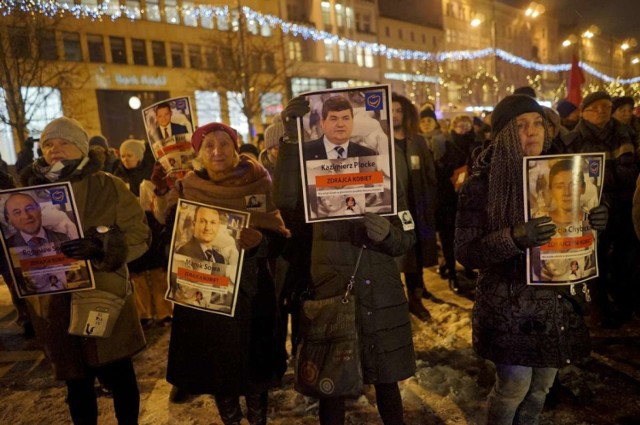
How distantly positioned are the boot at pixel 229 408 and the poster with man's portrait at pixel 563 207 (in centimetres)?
199

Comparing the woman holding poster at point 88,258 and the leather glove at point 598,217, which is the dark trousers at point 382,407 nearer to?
the woman holding poster at point 88,258

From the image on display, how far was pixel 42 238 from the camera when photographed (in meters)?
2.68

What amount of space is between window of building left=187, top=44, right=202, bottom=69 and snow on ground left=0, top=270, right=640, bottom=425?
33.9 meters

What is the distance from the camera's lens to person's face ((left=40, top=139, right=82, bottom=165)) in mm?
2836

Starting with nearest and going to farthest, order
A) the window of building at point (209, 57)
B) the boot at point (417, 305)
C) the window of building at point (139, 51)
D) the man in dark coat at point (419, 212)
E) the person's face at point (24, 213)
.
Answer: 1. the person's face at point (24, 213)
2. the man in dark coat at point (419, 212)
3. the boot at point (417, 305)
4. the window of building at point (139, 51)
5. the window of building at point (209, 57)

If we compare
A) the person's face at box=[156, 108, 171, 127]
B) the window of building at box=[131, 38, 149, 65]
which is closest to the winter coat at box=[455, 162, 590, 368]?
the person's face at box=[156, 108, 171, 127]

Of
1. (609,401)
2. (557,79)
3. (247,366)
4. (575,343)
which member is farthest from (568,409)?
(557,79)

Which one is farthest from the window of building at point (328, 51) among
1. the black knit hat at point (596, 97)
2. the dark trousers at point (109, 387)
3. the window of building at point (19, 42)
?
the dark trousers at point (109, 387)

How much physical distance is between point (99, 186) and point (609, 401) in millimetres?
3970

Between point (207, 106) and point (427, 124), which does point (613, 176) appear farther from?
point (207, 106)

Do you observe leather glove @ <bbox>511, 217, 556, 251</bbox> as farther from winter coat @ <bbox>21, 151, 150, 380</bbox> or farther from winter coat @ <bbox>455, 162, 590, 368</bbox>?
winter coat @ <bbox>21, 151, 150, 380</bbox>

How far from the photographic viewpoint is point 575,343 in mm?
2553

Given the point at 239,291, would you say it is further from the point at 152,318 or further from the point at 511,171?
the point at 152,318

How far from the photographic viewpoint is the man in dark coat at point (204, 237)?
2805 millimetres
